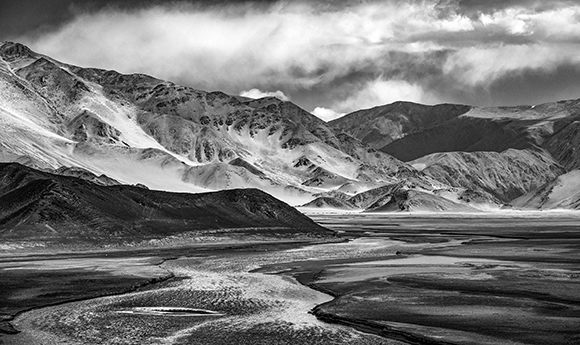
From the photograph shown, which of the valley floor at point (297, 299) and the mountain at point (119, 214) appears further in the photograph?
the mountain at point (119, 214)

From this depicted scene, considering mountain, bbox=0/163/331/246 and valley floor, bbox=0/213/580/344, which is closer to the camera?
valley floor, bbox=0/213/580/344

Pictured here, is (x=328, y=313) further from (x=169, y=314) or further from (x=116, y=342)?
(x=116, y=342)

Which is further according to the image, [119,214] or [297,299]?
[119,214]

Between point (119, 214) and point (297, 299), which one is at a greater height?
point (119, 214)

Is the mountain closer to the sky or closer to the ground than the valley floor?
closer to the sky

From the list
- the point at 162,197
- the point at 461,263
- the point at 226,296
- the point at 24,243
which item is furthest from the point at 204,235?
the point at 226,296
